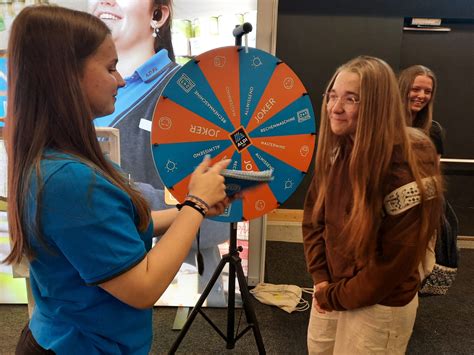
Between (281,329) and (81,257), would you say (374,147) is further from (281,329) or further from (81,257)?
(281,329)

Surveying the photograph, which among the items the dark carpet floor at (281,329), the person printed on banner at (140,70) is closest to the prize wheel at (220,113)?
the person printed on banner at (140,70)

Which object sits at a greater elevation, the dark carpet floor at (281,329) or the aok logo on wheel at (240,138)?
the aok logo on wheel at (240,138)

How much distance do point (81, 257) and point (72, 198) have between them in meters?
0.11

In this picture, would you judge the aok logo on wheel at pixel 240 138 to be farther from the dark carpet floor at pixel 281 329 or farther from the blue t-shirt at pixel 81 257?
the dark carpet floor at pixel 281 329

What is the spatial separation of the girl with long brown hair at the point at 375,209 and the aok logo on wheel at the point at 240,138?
0.95 feet

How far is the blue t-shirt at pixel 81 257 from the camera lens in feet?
2.13

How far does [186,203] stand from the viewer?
2.64 ft

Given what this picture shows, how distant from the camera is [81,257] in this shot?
2.16 feet

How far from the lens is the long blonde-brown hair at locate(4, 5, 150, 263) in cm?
68

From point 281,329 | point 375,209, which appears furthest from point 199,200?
point 281,329

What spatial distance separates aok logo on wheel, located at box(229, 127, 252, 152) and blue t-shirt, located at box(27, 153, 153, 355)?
0.57 m

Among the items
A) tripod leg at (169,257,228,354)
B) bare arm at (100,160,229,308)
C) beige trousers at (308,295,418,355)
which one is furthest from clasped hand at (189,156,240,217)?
tripod leg at (169,257,228,354)

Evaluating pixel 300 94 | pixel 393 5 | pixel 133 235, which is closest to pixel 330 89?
pixel 300 94

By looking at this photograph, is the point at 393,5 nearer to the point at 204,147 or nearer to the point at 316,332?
the point at 204,147
